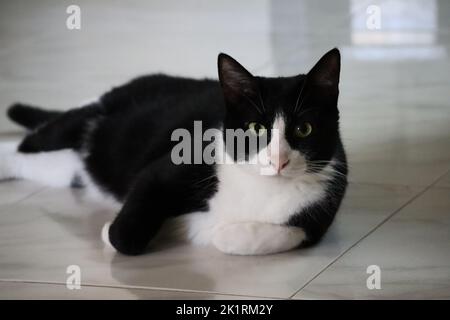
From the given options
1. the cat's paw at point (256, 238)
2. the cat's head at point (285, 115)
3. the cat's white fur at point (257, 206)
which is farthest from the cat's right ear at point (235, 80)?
the cat's paw at point (256, 238)

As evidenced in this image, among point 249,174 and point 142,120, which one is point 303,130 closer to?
point 249,174

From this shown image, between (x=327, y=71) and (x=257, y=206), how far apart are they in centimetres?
35

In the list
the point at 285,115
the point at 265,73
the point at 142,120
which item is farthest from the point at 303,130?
the point at 265,73

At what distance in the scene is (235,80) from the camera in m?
1.98

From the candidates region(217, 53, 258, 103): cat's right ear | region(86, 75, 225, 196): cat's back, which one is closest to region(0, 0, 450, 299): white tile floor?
region(86, 75, 225, 196): cat's back

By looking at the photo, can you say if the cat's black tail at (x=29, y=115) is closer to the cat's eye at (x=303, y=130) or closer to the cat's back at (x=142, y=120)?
the cat's back at (x=142, y=120)

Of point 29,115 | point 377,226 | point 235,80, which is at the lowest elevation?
point 377,226

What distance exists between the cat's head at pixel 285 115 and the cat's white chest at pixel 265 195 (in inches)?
1.9

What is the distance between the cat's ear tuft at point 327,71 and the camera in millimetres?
1947

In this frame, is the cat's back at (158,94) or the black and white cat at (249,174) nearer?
the black and white cat at (249,174)

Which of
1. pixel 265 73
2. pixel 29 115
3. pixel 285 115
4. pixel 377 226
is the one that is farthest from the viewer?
pixel 265 73

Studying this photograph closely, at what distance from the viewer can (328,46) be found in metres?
3.83

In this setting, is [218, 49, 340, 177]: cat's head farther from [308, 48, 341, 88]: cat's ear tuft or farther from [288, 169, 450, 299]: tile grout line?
[288, 169, 450, 299]: tile grout line

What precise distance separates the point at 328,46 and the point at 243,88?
76.4 inches
